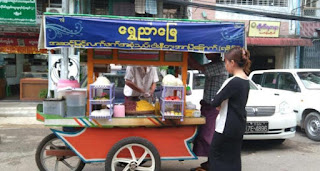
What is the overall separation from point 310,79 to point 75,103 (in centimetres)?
597

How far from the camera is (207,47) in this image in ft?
11.1

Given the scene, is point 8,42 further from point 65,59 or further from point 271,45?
point 271,45

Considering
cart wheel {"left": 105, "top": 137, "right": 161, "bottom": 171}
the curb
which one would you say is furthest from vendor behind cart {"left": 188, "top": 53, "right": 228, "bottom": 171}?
the curb

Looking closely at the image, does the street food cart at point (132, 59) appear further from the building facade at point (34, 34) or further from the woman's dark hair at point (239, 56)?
the building facade at point (34, 34)

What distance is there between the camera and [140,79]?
4.75m

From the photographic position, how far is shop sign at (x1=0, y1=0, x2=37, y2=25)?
936 centimetres

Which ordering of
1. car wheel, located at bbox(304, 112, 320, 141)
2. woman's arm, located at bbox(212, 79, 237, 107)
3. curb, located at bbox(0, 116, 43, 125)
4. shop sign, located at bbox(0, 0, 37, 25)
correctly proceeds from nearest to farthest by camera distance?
1. woman's arm, located at bbox(212, 79, 237, 107)
2. car wheel, located at bbox(304, 112, 320, 141)
3. curb, located at bbox(0, 116, 43, 125)
4. shop sign, located at bbox(0, 0, 37, 25)

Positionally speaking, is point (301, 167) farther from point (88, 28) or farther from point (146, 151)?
point (88, 28)

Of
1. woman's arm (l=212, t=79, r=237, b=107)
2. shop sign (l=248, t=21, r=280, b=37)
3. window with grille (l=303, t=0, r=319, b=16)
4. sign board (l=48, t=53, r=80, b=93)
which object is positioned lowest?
woman's arm (l=212, t=79, r=237, b=107)

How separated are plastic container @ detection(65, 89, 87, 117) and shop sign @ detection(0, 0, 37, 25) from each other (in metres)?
7.06

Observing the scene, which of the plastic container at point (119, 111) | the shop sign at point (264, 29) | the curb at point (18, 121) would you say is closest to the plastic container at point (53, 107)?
the plastic container at point (119, 111)

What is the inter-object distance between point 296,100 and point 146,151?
4.89m

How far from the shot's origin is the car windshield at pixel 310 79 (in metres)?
6.87

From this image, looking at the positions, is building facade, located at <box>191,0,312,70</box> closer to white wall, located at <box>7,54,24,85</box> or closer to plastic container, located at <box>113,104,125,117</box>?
white wall, located at <box>7,54,24,85</box>
